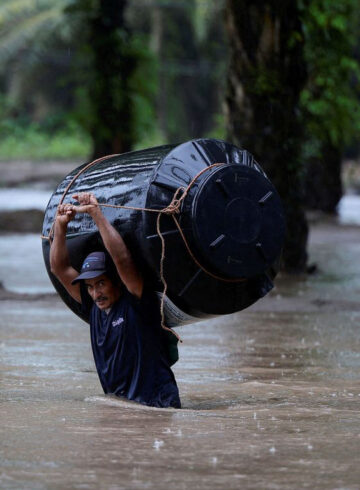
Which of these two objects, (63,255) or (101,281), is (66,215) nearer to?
(63,255)

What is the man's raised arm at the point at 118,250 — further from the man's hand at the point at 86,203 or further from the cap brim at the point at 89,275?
the cap brim at the point at 89,275

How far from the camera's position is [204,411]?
612 centimetres

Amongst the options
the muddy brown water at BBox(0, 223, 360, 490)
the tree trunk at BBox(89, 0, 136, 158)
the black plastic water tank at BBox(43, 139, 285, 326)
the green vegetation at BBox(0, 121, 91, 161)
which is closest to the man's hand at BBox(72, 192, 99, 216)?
the black plastic water tank at BBox(43, 139, 285, 326)

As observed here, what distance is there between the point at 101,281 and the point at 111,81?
14909mm

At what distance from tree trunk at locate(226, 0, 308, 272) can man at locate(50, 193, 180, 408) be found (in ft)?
24.9

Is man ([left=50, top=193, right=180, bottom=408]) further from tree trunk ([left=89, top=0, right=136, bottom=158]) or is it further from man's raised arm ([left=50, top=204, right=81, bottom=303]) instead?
tree trunk ([left=89, top=0, right=136, bottom=158])

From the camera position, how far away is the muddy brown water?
14.9ft

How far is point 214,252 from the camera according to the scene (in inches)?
239

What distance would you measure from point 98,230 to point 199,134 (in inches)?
1698

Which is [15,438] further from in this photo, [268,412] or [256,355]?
[256,355]

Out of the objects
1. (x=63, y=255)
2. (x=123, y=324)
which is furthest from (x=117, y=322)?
(x=63, y=255)

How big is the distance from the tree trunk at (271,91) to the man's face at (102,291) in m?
7.63

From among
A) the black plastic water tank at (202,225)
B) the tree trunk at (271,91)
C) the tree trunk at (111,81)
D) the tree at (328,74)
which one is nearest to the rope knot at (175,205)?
the black plastic water tank at (202,225)

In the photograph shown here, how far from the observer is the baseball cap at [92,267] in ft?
20.1
